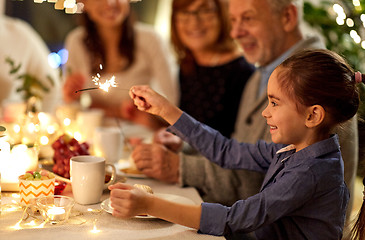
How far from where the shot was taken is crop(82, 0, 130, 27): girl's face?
2672 millimetres

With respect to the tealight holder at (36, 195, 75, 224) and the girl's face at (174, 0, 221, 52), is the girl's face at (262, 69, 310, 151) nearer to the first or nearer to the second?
the tealight holder at (36, 195, 75, 224)

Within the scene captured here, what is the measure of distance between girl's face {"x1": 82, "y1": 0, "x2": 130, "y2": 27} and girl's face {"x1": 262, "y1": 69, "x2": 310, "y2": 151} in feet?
5.95

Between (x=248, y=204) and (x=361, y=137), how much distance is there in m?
0.71

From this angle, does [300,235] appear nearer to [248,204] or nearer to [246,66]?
[248,204]

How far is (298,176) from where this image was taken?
1.00 meters

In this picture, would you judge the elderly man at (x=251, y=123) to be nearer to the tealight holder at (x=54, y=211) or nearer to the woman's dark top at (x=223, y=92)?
the woman's dark top at (x=223, y=92)

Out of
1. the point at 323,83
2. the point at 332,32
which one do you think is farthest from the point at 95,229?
the point at 332,32

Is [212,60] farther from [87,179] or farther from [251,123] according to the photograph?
[87,179]

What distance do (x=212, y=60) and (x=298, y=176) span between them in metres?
1.61

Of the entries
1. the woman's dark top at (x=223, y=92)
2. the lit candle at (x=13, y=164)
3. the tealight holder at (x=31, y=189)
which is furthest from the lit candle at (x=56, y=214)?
the woman's dark top at (x=223, y=92)

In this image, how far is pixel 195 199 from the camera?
1280 mm

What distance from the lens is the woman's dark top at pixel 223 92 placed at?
8.06ft

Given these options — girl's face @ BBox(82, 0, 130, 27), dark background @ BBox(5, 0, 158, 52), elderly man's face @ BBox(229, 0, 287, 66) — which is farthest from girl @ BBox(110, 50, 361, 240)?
dark background @ BBox(5, 0, 158, 52)

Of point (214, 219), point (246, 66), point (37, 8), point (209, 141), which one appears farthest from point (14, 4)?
point (214, 219)
